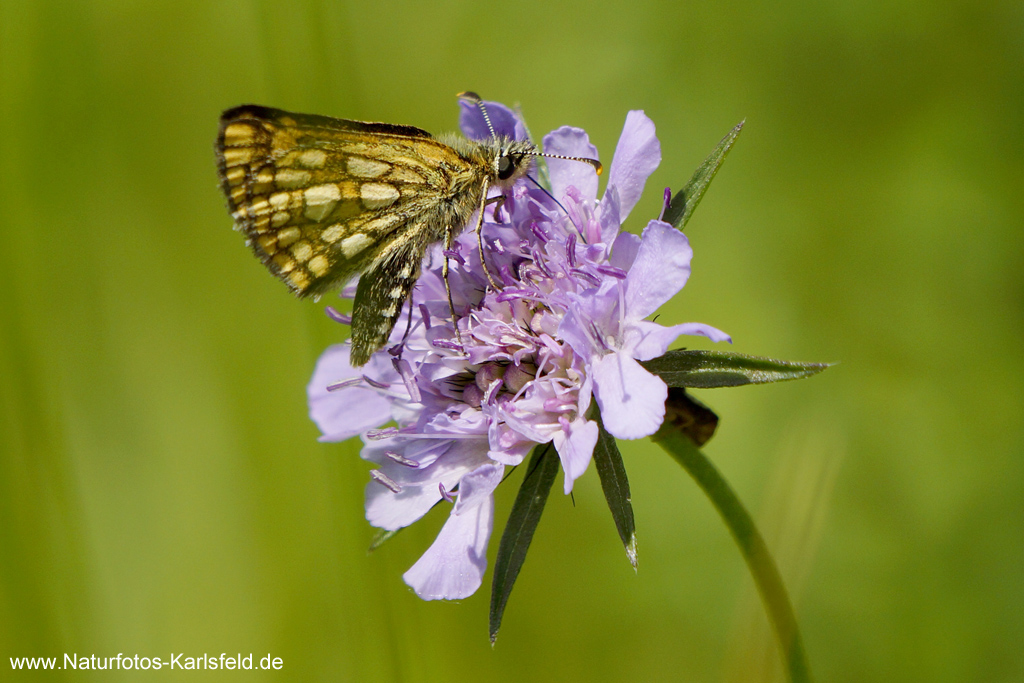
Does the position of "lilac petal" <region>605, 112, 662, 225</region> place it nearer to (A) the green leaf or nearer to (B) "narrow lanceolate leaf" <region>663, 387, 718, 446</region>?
(B) "narrow lanceolate leaf" <region>663, 387, 718, 446</region>

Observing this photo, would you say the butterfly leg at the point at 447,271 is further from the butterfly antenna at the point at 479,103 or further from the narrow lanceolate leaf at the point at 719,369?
the narrow lanceolate leaf at the point at 719,369

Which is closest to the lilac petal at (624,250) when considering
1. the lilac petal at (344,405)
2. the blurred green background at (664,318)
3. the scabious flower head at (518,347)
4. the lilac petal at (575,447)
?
the scabious flower head at (518,347)

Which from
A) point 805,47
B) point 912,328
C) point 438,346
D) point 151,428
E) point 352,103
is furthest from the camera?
point 151,428

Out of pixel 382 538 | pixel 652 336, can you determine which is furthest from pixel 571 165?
pixel 382 538

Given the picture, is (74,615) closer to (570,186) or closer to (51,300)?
(51,300)

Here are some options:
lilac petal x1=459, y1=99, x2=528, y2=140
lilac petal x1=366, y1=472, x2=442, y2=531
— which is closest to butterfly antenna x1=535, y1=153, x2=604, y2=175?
lilac petal x1=459, y1=99, x2=528, y2=140

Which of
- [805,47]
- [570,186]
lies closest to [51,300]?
[570,186]
